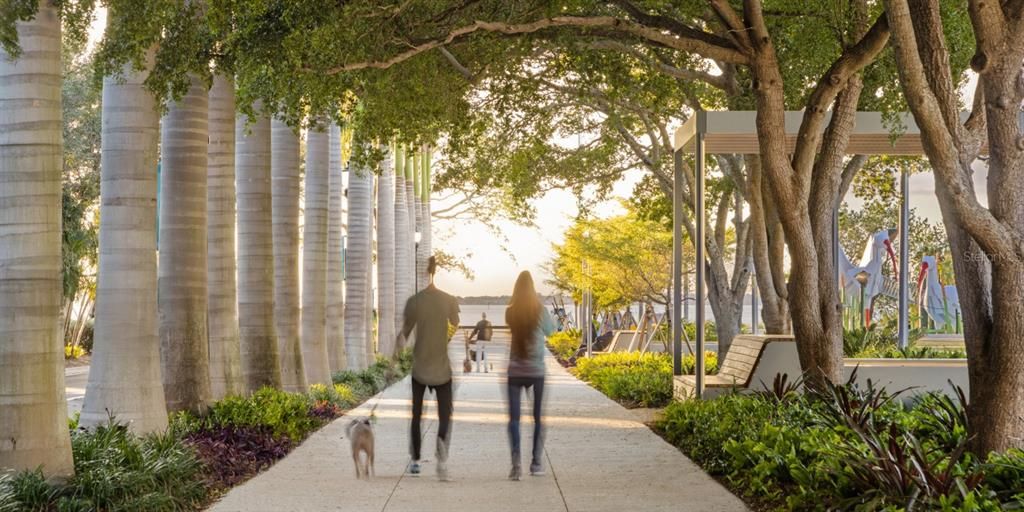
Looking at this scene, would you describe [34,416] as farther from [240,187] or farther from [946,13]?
[946,13]

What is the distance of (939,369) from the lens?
58.8 feet

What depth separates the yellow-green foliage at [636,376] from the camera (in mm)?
22891

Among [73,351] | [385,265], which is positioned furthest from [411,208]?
[73,351]

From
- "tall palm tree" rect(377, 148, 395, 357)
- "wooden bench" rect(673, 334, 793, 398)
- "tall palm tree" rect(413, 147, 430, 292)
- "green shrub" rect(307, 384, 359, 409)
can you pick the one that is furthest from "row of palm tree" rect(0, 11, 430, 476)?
"tall palm tree" rect(413, 147, 430, 292)

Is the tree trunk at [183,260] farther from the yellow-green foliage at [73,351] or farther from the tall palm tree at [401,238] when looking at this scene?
the yellow-green foliage at [73,351]

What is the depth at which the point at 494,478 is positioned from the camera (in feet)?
41.0

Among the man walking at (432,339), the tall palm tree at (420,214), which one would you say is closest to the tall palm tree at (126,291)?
the man walking at (432,339)

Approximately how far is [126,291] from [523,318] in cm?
366

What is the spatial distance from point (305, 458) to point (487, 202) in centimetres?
4470

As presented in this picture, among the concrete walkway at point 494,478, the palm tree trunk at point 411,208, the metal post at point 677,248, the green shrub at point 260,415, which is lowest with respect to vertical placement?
the concrete walkway at point 494,478

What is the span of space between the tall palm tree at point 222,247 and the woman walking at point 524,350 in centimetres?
521

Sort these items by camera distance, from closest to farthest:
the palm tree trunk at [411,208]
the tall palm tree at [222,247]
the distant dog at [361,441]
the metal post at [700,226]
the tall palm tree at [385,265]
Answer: the distant dog at [361,441] → the tall palm tree at [222,247] → the metal post at [700,226] → the tall palm tree at [385,265] → the palm tree trunk at [411,208]

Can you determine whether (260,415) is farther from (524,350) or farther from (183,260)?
(524,350)

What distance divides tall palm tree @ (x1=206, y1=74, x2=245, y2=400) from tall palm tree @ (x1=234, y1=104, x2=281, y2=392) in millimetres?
1266
